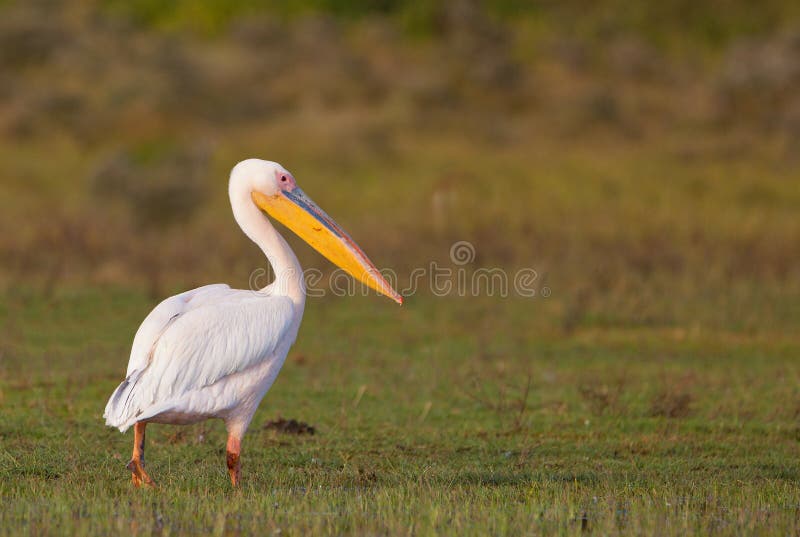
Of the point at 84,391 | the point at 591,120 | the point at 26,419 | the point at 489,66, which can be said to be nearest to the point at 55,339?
the point at 84,391

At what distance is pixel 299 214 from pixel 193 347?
115cm

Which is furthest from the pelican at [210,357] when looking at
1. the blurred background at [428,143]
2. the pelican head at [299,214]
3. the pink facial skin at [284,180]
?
the blurred background at [428,143]

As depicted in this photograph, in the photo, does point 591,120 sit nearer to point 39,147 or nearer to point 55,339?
point 39,147

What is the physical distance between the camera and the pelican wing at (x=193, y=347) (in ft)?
18.8

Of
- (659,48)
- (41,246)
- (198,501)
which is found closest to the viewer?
(198,501)

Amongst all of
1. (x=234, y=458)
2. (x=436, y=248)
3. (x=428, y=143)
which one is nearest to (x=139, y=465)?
(x=234, y=458)

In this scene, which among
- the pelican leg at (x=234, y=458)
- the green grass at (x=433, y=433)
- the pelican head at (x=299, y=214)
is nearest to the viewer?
the green grass at (x=433, y=433)

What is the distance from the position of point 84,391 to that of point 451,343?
4082 millimetres

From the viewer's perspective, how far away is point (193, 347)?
229 inches

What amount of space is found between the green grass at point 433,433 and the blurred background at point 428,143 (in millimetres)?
1207

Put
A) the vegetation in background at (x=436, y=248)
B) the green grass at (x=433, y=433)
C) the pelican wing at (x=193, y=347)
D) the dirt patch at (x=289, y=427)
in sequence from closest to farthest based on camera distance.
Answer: the green grass at (x=433, y=433), the pelican wing at (x=193, y=347), the vegetation in background at (x=436, y=248), the dirt patch at (x=289, y=427)

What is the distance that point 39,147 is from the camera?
2212cm

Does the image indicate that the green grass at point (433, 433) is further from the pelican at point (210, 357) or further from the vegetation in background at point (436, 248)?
the pelican at point (210, 357)

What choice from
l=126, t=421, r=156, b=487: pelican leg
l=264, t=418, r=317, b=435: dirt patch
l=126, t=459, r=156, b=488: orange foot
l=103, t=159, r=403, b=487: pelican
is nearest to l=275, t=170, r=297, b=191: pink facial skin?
l=103, t=159, r=403, b=487: pelican
